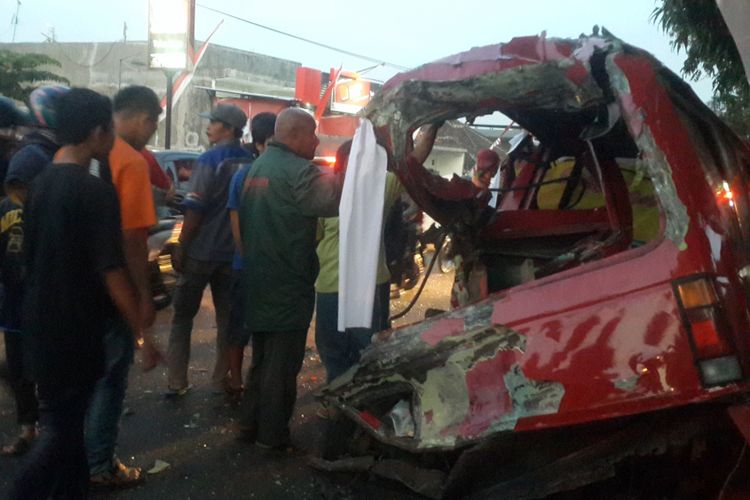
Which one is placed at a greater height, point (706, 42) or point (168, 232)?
point (706, 42)

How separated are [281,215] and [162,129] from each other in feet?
75.5

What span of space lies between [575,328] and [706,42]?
6779 mm

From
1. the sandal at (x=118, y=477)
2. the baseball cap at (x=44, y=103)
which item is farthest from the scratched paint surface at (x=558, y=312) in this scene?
the baseball cap at (x=44, y=103)

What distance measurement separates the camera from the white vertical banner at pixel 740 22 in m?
4.58

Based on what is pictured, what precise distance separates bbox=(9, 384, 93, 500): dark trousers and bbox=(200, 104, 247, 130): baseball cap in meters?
2.53

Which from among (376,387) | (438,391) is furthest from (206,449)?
(438,391)

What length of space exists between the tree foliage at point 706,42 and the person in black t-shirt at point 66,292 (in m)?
6.75

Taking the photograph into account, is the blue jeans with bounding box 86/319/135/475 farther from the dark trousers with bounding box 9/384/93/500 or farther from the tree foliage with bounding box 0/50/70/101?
the tree foliage with bounding box 0/50/70/101

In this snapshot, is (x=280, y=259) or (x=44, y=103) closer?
(x=44, y=103)

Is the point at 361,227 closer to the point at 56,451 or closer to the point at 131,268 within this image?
the point at 131,268

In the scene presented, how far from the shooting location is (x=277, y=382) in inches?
169

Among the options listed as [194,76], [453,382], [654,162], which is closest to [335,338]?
[453,382]

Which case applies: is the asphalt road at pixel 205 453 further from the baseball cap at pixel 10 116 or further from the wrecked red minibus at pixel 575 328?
the baseball cap at pixel 10 116

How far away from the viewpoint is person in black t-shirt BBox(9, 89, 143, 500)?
2924 millimetres
